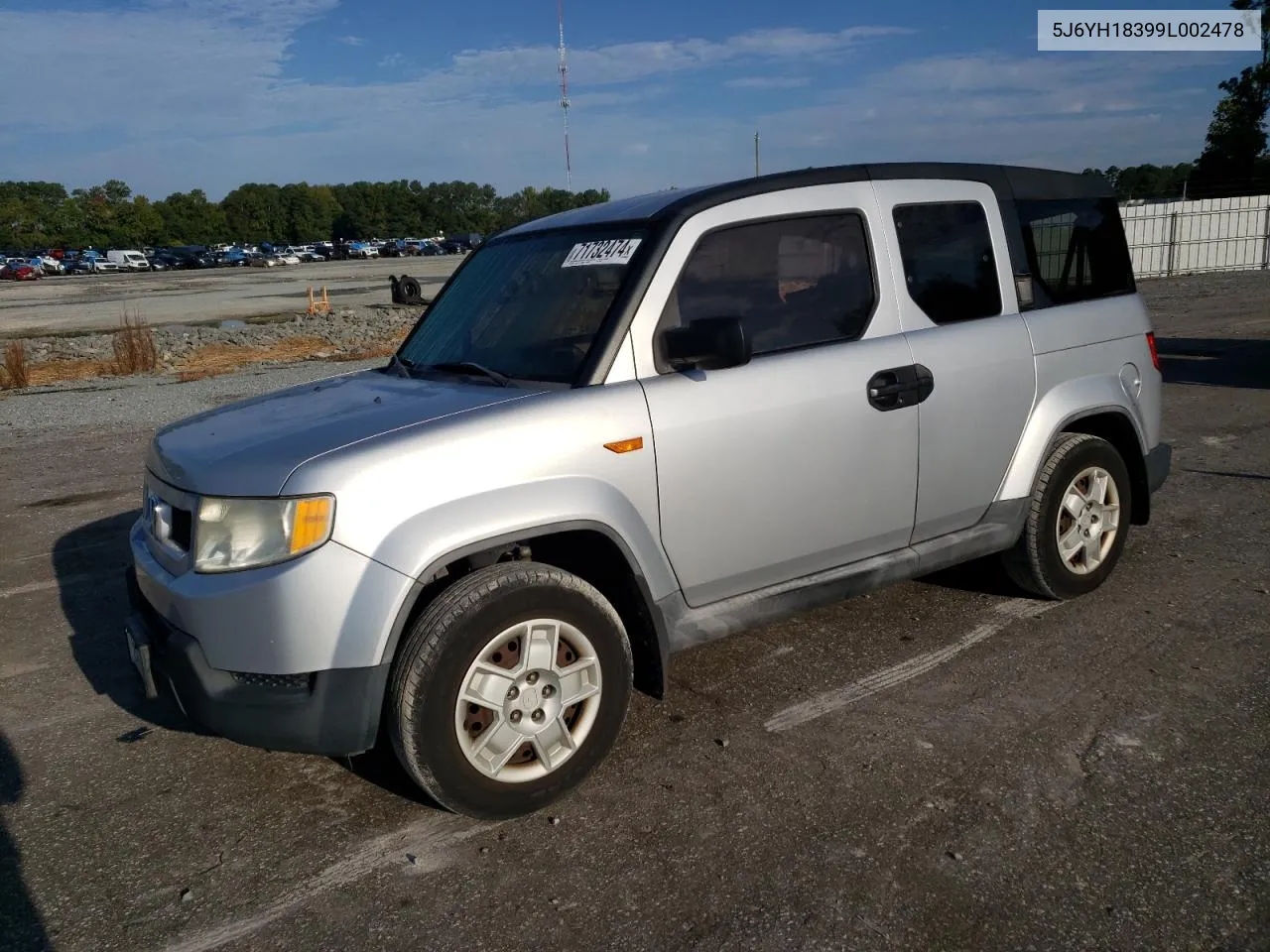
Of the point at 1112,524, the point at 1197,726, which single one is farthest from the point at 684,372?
the point at 1112,524

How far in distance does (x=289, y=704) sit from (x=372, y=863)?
0.56 meters

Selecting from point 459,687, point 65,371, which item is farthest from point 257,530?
point 65,371

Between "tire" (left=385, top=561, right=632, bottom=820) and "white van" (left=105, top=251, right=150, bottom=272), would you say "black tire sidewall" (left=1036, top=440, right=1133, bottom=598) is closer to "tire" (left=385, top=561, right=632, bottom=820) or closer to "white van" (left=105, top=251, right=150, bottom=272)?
"tire" (left=385, top=561, right=632, bottom=820)

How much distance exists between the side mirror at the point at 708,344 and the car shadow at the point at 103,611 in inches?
78.7

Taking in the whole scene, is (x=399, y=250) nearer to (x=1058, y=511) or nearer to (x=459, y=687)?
(x=1058, y=511)

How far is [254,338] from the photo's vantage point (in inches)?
813

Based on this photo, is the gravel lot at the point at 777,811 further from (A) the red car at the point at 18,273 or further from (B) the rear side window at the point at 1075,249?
(A) the red car at the point at 18,273

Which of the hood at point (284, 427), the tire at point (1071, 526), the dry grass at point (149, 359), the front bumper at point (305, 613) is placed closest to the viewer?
the front bumper at point (305, 613)

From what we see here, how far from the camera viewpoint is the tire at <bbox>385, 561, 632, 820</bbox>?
300 cm

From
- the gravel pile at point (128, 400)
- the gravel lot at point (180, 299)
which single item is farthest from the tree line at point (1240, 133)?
the gravel pile at point (128, 400)

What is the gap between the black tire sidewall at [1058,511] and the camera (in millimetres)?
4570

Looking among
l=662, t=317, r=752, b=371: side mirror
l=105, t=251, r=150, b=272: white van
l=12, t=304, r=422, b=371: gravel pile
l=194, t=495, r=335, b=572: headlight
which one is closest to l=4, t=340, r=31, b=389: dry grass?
l=12, t=304, r=422, b=371: gravel pile

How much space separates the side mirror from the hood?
1.68ft

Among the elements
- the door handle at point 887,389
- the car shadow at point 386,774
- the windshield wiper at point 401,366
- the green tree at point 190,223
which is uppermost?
the green tree at point 190,223
